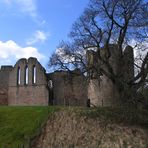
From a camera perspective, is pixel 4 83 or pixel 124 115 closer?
pixel 124 115

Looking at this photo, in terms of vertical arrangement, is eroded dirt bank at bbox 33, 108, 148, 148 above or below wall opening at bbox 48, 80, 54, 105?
below

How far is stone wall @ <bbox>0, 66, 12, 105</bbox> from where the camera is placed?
2053 inches

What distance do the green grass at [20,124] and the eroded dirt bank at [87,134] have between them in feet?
2.50

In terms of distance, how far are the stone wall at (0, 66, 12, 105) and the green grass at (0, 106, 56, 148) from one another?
15518 millimetres

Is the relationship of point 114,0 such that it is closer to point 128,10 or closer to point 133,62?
point 128,10

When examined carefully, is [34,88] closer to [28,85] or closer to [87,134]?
[28,85]

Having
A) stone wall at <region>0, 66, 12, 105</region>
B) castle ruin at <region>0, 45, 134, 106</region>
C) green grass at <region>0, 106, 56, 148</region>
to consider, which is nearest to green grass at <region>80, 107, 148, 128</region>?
green grass at <region>0, 106, 56, 148</region>

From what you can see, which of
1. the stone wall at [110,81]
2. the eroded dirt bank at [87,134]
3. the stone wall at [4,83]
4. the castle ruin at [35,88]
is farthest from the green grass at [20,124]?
the stone wall at [4,83]

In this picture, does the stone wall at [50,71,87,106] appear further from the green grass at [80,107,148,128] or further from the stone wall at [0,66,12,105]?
the green grass at [80,107,148,128]

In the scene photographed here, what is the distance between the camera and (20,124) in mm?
32938

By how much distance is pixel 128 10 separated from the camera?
31.6 meters

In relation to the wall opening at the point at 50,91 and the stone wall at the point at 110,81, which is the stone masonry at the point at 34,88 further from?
the stone wall at the point at 110,81

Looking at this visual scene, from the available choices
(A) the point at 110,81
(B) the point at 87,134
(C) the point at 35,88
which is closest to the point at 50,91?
(C) the point at 35,88

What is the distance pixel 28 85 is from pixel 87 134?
2127cm
